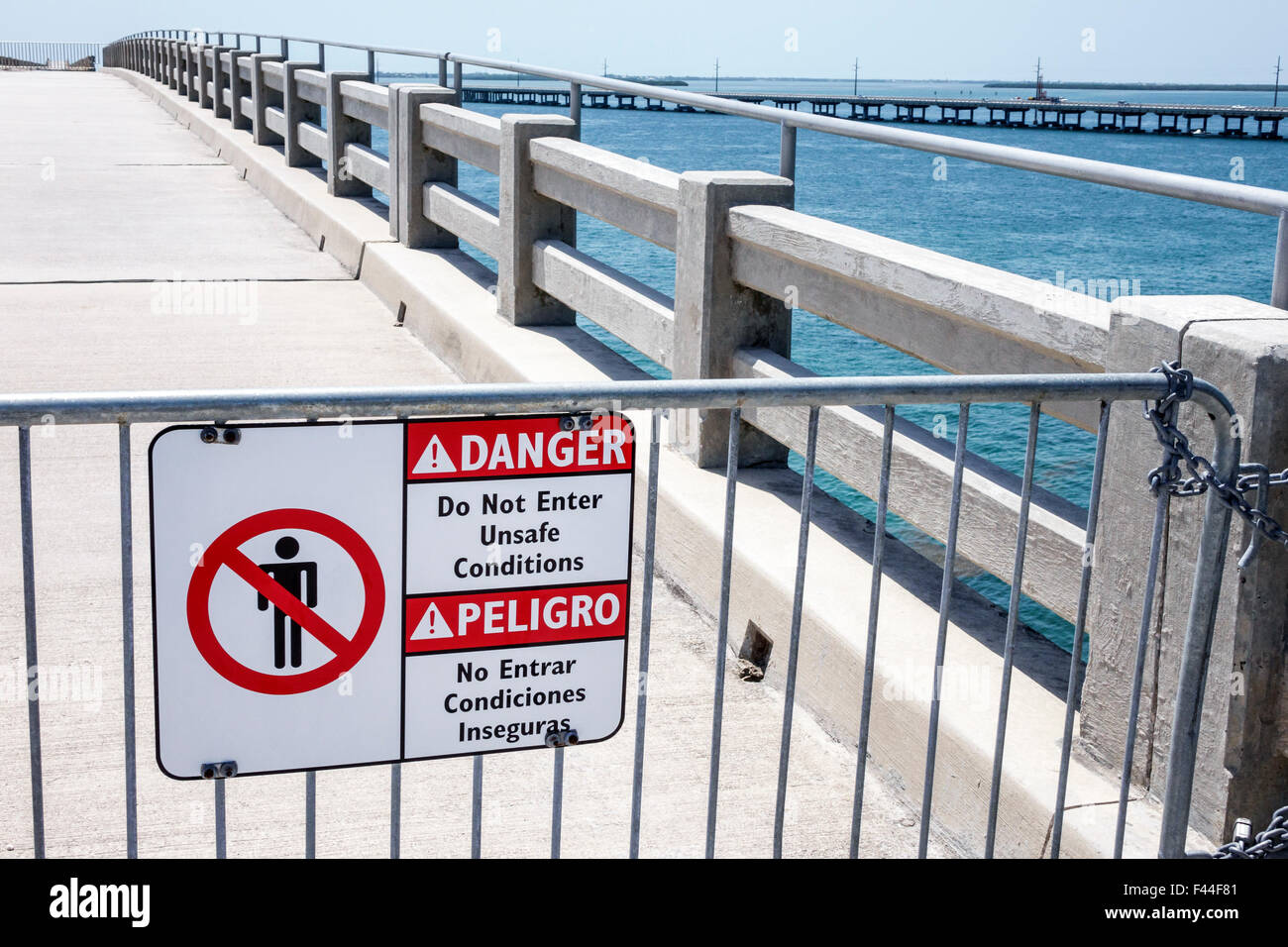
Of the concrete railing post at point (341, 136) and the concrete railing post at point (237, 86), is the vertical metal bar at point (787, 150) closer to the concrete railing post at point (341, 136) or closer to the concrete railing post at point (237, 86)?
the concrete railing post at point (341, 136)

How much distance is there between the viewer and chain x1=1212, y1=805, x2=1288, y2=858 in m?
2.91

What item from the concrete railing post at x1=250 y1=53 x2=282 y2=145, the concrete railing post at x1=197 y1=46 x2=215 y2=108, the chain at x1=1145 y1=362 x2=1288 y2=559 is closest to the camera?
the chain at x1=1145 y1=362 x2=1288 y2=559

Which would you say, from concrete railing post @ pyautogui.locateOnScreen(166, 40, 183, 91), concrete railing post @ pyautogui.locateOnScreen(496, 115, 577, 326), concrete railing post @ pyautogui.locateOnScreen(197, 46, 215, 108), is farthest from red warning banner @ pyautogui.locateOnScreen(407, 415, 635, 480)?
concrete railing post @ pyautogui.locateOnScreen(166, 40, 183, 91)

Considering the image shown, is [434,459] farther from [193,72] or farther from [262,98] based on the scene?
[193,72]

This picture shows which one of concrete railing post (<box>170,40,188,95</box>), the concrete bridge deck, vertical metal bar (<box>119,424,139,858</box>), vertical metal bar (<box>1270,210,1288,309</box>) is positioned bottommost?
the concrete bridge deck

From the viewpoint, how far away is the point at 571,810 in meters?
3.69

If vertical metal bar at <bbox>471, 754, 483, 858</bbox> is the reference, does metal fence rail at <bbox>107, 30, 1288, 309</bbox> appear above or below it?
above

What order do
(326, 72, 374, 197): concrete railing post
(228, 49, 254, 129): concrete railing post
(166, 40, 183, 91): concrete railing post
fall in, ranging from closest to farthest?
(326, 72, 374, 197): concrete railing post
(228, 49, 254, 129): concrete railing post
(166, 40, 183, 91): concrete railing post

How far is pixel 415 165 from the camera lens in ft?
34.7

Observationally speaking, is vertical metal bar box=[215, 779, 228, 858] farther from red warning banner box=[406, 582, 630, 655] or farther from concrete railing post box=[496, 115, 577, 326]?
concrete railing post box=[496, 115, 577, 326]

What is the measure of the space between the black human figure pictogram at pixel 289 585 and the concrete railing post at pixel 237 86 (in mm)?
19285

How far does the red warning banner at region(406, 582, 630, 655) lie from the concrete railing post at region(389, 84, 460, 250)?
8.23m

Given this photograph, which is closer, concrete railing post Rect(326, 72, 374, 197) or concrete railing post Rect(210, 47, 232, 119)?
concrete railing post Rect(326, 72, 374, 197)
